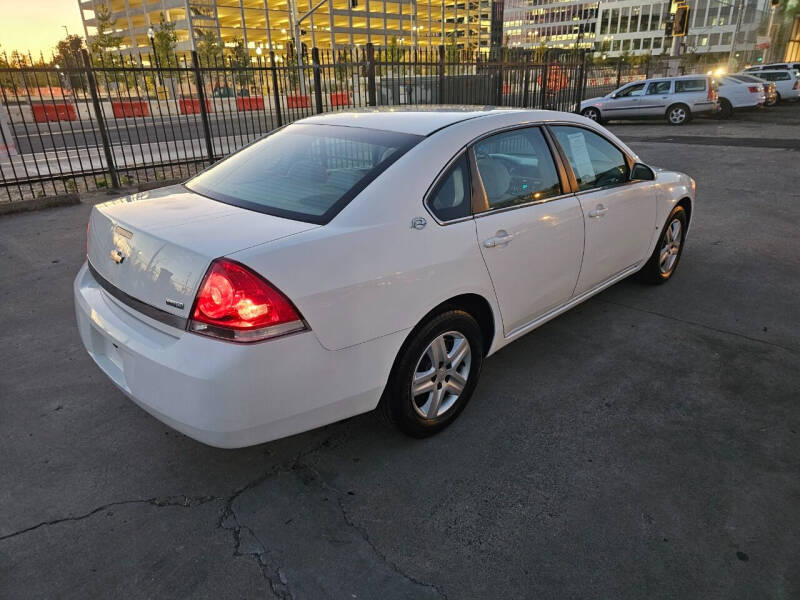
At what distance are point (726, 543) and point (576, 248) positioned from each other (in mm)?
1813

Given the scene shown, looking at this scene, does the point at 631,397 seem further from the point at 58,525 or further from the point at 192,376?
the point at 58,525

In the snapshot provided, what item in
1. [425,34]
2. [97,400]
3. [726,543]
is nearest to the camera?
[726,543]

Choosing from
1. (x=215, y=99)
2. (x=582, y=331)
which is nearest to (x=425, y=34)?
(x=215, y=99)

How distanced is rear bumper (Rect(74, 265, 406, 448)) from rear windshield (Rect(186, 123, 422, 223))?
0.63 meters

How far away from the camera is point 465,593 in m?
1.96

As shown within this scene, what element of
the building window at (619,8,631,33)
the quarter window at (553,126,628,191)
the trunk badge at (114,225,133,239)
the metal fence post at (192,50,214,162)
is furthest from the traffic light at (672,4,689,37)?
the building window at (619,8,631,33)

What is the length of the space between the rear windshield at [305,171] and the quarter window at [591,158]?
1.26 metres

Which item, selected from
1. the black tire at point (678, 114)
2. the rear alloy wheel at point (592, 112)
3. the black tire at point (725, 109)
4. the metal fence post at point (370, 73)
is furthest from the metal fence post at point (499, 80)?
the black tire at point (725, 109)

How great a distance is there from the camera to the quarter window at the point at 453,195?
101 inches

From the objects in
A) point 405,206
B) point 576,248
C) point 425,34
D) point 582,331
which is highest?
point 425,34

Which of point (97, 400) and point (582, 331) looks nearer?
point (97, 400)

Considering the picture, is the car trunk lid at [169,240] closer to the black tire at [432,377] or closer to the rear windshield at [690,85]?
the black tire at [432,377]

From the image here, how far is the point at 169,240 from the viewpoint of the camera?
217 centimetres

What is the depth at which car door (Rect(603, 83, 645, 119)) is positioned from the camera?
18391 mm
